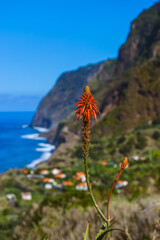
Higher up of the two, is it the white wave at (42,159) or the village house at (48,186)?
the white wave at (42,159)

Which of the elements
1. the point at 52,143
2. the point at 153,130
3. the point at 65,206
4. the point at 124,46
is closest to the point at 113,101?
the point at 153,130

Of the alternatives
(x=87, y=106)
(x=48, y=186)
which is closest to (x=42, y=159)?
(x=48, y=186)

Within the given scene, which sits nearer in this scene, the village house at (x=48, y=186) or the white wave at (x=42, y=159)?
the village house at (x=48, y=186)

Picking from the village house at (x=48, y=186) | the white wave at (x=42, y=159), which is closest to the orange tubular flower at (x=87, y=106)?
the village house at (x=48, y=186)

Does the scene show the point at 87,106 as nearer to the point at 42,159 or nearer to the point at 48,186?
the point at 48,186

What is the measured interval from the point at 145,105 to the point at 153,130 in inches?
554

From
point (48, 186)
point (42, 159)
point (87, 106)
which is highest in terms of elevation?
point (42, 159)

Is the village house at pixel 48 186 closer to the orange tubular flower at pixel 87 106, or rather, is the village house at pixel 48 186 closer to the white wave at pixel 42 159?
the orange tubular flower at pixel 87 106

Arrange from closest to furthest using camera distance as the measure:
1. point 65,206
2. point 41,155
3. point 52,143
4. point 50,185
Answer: point 65,206 < point 50,185 < point 41,155 < point 52,143

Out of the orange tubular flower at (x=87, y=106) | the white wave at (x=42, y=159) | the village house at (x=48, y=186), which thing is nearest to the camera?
the orange tubular flower at (x=87, y=106)

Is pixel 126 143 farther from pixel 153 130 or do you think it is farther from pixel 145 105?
pixel 145 105

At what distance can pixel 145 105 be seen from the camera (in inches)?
4060

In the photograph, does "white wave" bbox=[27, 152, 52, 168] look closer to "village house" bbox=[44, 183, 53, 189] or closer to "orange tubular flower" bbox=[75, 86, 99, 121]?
"village house" bbox=[44, 183, 53, 189]

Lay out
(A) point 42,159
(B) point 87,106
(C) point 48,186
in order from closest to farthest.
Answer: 1. (B) point 87,106
2. (C) point 48,186
3. (A) point 42,159
